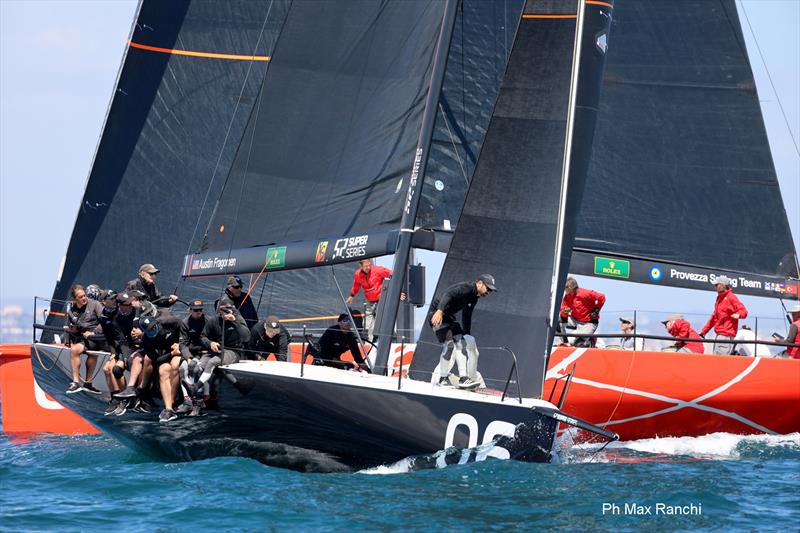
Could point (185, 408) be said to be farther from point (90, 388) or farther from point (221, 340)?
point (90, 388)

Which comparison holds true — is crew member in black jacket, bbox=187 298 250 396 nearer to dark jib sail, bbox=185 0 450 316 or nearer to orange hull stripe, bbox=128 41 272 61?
dark jib sail, bbox=185 0 450 316

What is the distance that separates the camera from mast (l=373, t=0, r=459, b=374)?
499 inches

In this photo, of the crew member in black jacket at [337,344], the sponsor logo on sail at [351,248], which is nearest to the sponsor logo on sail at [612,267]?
the crew member in black jacket at [337,344]

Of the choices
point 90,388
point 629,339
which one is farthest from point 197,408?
point 629,339

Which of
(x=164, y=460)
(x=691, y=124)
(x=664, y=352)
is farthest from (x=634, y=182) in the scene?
(x=164, y=460)

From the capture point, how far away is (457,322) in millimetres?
12078

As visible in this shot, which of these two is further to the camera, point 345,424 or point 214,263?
point 214,263

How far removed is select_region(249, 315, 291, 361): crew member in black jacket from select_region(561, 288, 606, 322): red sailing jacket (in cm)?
481

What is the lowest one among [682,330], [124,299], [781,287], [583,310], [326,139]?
[124,299]

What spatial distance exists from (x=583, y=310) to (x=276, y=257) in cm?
484

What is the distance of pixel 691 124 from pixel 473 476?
809 cm

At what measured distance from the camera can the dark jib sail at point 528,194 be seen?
12.1 m

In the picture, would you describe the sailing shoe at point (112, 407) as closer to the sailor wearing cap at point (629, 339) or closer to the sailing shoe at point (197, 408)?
the sailing shoe at point (197, 408)

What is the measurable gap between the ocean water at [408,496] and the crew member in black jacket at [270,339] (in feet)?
3.96
